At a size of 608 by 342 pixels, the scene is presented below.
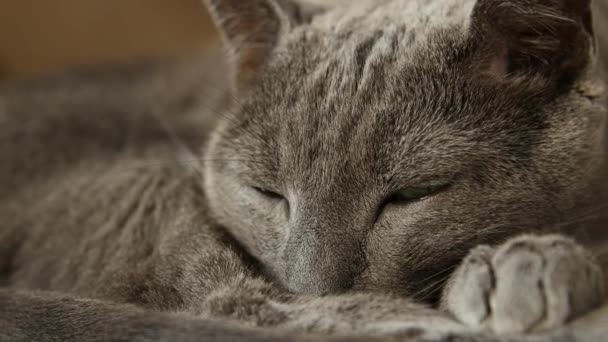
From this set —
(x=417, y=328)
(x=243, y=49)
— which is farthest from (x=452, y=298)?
(x=243, y=49)

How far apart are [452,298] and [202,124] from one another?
1019 mm

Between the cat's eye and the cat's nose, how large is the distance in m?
0.11

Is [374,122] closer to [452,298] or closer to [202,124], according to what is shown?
[452,298]

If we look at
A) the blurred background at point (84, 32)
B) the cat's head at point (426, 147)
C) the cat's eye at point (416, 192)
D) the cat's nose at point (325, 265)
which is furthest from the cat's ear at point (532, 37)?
the blurred background at point (84, 32)

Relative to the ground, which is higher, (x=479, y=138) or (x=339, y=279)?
(x=479, y=138)

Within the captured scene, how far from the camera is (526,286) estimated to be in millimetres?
874

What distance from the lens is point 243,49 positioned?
138 cm

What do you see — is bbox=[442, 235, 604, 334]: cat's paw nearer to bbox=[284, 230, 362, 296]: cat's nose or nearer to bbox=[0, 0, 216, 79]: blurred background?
bbox=[284, 230, 362, 296]: cat's nose

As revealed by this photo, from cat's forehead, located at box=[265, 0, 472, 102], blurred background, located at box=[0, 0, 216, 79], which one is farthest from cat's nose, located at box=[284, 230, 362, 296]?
blurred background, located at box=[0, 0, 216, 79]

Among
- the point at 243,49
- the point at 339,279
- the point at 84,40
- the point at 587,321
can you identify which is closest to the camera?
the point at 587,321

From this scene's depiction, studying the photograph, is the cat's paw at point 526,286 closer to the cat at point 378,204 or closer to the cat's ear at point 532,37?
the cat at point 378,204

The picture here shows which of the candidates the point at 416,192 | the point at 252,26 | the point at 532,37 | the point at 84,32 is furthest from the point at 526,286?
the point at 84,32

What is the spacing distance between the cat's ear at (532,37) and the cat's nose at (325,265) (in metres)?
0.39

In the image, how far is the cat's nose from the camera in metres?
1.02
